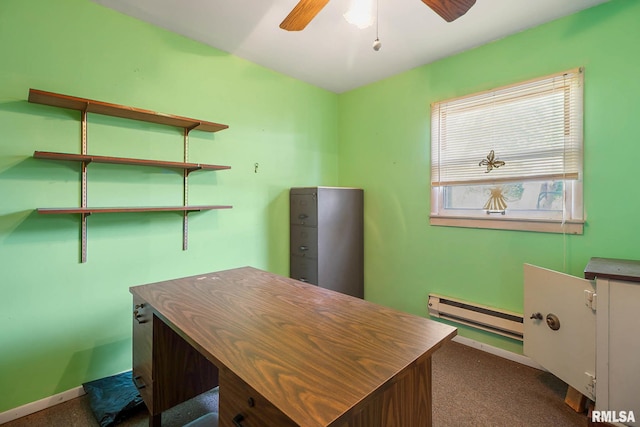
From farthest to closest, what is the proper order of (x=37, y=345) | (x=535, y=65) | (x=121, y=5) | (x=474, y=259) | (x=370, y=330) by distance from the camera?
(x=474, y=259)
(x=535, y=65)
(x=121, y=5)
(x=37, y=345)
(x=370, y=330)

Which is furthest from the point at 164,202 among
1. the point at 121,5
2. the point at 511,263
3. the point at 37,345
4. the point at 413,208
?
the point at 511,263

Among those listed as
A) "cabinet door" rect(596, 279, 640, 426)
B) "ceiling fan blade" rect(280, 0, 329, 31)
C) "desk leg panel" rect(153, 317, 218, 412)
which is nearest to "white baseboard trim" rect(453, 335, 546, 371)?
"cabinet door" rect(596, 279, 640, 426)

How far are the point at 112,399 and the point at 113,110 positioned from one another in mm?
1741

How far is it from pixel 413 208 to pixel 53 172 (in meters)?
2.70

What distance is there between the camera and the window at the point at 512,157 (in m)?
1.97

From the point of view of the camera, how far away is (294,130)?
3008mm

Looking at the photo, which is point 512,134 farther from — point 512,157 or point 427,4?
point 427,4

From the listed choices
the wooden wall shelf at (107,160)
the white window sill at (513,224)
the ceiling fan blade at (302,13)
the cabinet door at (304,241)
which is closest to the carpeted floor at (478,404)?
the white window sill at (513,224)

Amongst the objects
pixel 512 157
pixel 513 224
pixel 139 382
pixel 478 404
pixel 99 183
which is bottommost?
pixel 478 404

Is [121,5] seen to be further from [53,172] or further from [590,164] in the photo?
[590,164]

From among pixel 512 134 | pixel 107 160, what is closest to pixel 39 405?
pixel 107 160

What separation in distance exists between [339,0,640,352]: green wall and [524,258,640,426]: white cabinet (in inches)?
11.5

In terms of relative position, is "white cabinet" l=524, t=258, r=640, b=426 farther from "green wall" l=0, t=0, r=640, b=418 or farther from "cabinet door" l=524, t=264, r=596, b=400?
"green wall" l=0, t=0, r=640, b=418

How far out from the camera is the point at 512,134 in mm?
2219
